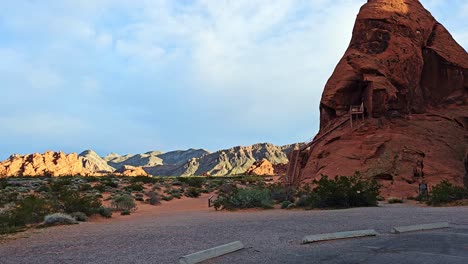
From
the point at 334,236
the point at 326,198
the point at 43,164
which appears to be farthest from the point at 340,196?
the point at 43,164

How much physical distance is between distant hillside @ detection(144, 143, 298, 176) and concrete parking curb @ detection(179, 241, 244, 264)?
133900mm

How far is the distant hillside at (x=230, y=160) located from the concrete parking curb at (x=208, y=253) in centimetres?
13390

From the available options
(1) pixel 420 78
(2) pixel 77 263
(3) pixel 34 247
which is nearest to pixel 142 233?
(3) pixel 34 247

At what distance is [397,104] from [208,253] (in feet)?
98.3

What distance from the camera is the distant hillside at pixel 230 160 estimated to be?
479ft

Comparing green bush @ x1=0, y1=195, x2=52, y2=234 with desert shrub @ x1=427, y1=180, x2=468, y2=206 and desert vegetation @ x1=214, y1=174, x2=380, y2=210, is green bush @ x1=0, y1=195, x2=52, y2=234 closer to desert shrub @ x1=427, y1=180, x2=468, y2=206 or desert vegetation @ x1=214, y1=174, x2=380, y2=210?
desert vegetation @ x1=214, y1=174, x2=380, y2=210

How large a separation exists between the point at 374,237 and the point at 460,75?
3426cm

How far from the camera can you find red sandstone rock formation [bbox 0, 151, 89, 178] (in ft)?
293

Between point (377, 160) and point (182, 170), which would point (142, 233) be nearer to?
point (377, 160)

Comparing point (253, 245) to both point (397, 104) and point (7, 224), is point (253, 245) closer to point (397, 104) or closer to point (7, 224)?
point (7, 224)

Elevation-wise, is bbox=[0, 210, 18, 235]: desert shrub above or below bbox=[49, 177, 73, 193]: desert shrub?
below

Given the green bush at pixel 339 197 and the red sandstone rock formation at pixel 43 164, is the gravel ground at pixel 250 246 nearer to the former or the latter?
the green bush at pixel 339 197

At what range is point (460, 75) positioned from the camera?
3581 cm

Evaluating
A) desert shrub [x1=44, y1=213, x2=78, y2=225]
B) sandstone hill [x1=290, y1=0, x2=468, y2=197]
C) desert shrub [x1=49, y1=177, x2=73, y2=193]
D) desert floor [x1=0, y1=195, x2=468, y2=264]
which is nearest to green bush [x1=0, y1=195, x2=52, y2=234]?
desert shrub [x1=44, y1=213, x2=78, y2=225]
